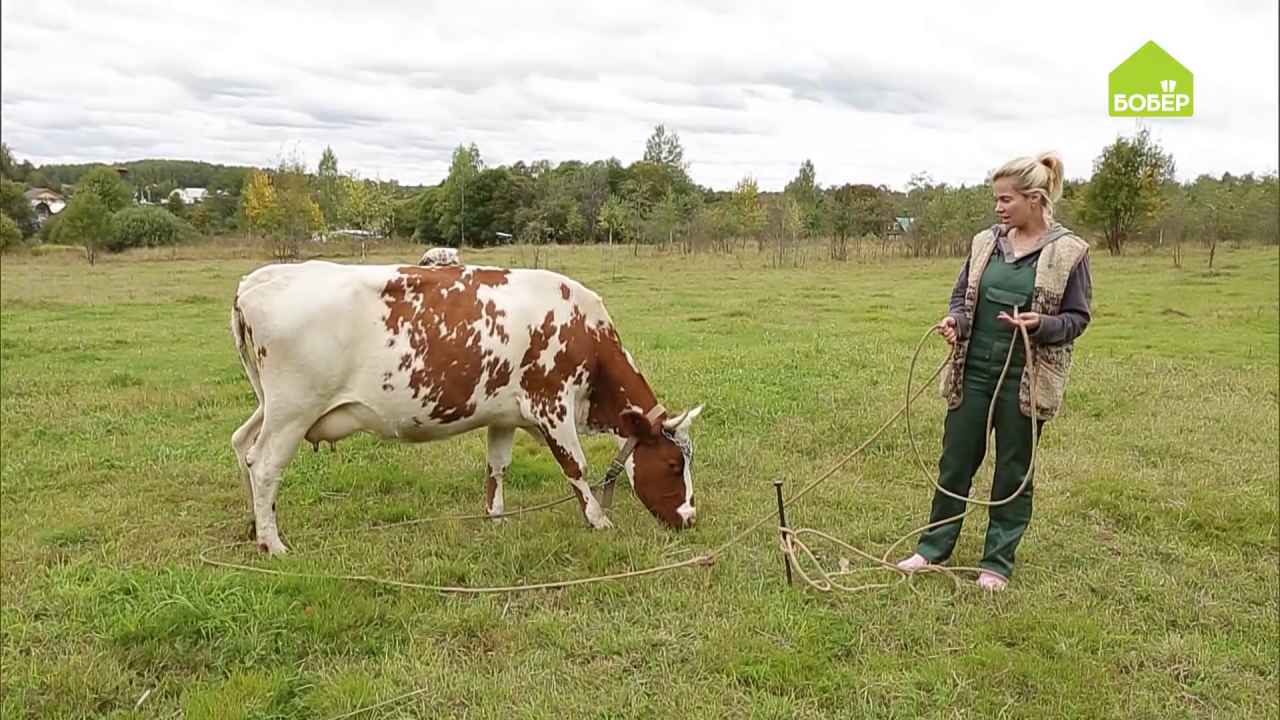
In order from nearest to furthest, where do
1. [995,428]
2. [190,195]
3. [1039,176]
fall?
[1039,176], [995,428], [190,195]

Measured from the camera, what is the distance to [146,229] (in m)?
47.0

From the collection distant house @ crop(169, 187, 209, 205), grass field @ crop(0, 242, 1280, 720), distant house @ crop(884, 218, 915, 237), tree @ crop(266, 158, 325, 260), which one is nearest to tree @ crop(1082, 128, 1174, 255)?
distant house @ crop(884, 218, 915, 237)

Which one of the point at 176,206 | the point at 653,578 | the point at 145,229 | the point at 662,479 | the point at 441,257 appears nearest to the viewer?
the point at 653,578

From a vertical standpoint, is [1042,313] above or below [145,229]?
below

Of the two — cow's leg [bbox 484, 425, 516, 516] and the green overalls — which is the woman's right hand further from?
cow's leg [bbox 484, 425, 516, 516]

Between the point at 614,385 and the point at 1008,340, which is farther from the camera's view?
the point at 614,385

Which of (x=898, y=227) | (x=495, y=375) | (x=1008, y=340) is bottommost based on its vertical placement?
(x=495, y=375)

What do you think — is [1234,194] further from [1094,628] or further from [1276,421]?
[1094,628]

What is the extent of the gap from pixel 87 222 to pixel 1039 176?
40.1m

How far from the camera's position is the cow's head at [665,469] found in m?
5.98

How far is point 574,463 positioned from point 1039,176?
10.6 feet

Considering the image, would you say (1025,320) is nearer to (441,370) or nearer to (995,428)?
(995,428)

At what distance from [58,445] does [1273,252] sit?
36.1 metres

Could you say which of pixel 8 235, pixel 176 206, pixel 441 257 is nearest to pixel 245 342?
pixel 441 257
